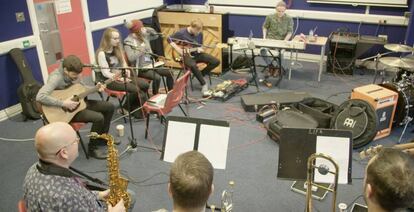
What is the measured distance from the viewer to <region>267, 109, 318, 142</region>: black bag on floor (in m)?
4.46

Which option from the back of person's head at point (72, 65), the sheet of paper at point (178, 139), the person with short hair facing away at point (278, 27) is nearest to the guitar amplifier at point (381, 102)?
the person with short hair facing away at point (278, 27)

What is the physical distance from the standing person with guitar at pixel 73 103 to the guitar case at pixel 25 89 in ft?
4.17

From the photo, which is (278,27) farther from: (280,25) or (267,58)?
(267,58)

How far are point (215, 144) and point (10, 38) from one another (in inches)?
153

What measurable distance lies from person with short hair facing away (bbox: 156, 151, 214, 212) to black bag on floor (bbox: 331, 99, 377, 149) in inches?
118

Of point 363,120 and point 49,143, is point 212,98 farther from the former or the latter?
point 49,143

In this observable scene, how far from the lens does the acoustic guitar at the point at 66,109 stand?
12.6 ft

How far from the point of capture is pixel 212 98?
19.2 ft

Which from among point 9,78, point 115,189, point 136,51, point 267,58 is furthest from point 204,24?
point 115,189

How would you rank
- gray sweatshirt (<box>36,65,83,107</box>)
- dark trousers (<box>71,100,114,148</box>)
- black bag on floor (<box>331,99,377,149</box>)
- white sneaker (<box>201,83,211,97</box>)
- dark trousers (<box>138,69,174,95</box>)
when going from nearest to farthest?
gray sweatshirt (<box>36,65,83,107</box>) < dark trousers (<box>71,100,114,148</box>) < black bag on floor (<box>331,99,377,149</box>) < dark trousers (<box>138,69,174,95</box>) < white sneaker (<box>201,83,211,97</box>)

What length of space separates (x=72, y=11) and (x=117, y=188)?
4193 millimetres

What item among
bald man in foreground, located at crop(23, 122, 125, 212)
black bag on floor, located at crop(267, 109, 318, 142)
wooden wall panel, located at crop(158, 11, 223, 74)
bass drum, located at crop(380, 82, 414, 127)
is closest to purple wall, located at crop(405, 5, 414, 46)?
bass drum, located at crop(380, 82, 414, 127)

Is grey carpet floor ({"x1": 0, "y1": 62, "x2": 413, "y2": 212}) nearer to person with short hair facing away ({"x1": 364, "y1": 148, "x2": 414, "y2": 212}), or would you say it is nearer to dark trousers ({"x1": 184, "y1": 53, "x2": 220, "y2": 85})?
dark trousers ({"x1": 184, "y1": 53, "x2": 220, "y2": 85})

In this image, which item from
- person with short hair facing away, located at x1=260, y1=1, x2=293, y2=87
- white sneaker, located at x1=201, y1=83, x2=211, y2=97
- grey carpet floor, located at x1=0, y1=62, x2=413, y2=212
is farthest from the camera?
person with short hair facing away, located at x1=260, y1=1, x2=293, y2=87
